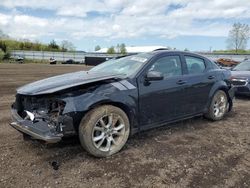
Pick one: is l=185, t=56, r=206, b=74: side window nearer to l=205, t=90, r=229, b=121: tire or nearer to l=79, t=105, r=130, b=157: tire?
l=205, t=90, r=229, b=121: tire

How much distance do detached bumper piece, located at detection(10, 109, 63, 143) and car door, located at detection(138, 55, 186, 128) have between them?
1.49 metres

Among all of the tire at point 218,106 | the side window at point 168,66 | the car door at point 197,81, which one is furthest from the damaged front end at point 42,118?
the tire at point 218,106

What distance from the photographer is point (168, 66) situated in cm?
520

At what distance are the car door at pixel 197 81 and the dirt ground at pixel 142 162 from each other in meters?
0.57

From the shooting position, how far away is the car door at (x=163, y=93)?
4.61 metres

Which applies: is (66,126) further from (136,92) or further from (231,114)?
(231,114)

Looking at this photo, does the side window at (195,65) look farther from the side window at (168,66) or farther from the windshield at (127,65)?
the windshield at (127,65)

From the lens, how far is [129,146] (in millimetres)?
4625

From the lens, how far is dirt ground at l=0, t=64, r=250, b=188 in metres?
3.48

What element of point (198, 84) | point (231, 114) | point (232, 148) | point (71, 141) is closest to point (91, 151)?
point (71, 141)

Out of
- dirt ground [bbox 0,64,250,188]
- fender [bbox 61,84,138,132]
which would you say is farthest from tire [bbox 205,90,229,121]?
fender [bbox 61,84,138,132]

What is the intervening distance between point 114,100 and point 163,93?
1.08 meters

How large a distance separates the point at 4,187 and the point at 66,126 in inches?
39.9

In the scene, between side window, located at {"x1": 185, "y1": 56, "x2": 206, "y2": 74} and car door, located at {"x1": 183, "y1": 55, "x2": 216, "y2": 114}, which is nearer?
car door, located at {"x1": 183, "y1": 55, "x2": 216, "y2": 114}
